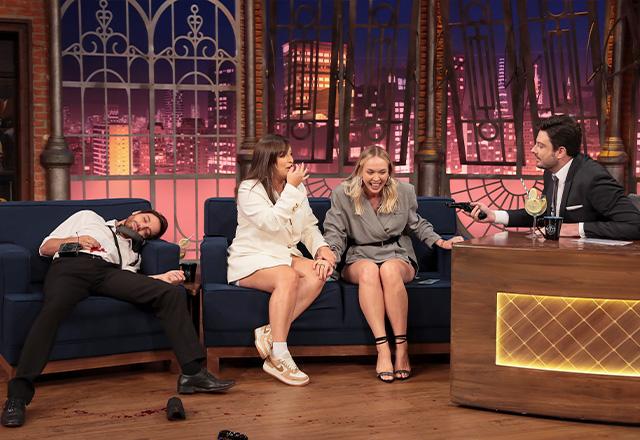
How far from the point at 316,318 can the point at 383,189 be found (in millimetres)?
754

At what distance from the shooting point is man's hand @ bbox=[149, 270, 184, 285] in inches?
163

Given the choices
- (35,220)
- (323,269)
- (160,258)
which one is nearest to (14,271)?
(35,220)

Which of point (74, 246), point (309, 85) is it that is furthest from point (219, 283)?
point (309, 85)

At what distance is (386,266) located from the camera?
4211 millimetres

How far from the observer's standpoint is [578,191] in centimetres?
389

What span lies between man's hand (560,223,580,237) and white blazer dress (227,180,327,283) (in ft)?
3.90

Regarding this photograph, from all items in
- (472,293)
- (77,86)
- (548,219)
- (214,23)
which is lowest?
(472,293)

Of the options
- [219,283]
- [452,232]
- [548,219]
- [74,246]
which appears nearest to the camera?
[548,219]

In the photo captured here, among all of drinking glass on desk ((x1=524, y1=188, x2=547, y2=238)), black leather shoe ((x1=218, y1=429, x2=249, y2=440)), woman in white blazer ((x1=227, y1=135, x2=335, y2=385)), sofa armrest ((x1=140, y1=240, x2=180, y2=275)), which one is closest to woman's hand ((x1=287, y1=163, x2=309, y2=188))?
woman in white blazer ((x1=227, y1=135, x2=335, y2=385))

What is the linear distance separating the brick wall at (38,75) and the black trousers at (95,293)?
3.41m

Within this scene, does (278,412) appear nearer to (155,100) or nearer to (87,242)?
(87,242)

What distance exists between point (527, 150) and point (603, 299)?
12.7 feet

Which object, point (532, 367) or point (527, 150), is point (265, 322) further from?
point (527, 150)

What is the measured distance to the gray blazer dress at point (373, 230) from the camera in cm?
440
